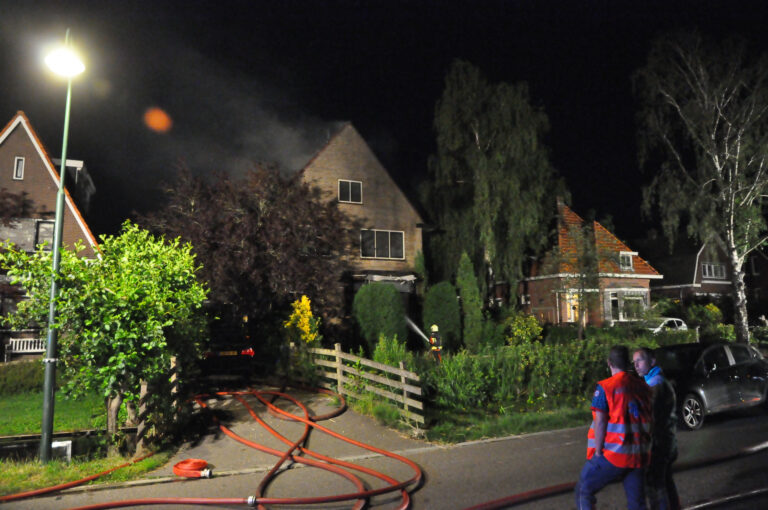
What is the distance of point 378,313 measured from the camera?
22797 millimetres

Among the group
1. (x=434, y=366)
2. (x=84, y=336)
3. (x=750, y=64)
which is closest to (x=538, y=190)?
(x=750, y=64)

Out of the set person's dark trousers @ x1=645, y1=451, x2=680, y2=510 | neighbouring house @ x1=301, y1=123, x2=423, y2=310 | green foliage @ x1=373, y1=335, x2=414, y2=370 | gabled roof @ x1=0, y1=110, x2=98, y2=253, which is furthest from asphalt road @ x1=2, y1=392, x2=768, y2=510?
gabled roof @ x1=0, y1=110, x2=98, y2=253

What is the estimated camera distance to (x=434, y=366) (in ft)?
41.8

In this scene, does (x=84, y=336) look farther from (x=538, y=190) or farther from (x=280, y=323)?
(x=538, y=190)

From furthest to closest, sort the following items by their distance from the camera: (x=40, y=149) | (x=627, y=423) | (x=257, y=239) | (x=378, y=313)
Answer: (x=40, y=149)
(x=378, y=313)
(x=257, y=239)
(x=627, y=423)

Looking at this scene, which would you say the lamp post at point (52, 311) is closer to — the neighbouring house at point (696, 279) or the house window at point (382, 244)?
the house window at point (382, 244)

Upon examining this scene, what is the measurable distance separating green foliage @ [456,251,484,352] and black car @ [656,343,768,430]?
44.2 ft

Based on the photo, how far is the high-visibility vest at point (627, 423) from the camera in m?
4.37

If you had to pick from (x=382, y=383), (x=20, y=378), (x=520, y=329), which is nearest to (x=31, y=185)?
(x=20, y=378)

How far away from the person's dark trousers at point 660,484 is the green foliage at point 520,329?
1929 cm

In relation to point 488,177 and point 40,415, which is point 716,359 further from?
point 488,177

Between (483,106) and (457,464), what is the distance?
25054 millimetres

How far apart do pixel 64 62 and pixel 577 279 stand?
69.5 ft

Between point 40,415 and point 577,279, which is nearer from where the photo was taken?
point 40,415
